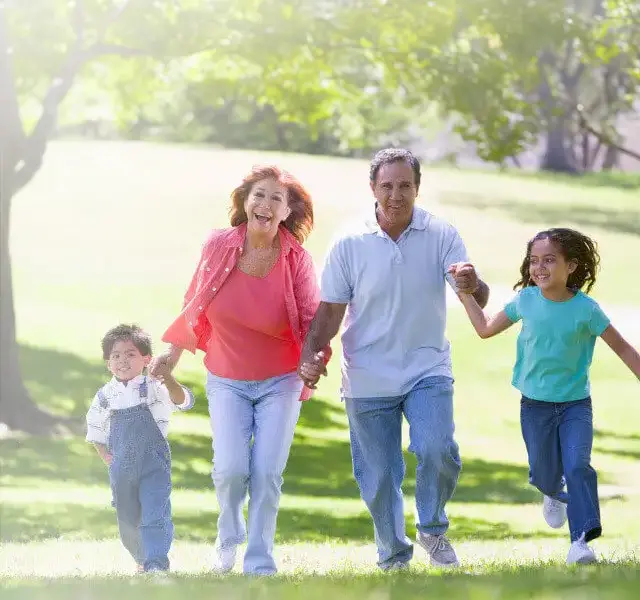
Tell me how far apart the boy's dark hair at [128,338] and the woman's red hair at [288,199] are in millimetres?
721

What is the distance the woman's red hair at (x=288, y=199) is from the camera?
7512mm

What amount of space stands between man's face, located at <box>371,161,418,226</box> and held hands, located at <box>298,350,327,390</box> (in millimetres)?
692

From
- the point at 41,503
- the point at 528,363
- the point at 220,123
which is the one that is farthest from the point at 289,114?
the point at 220,123

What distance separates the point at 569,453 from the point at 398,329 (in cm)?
108

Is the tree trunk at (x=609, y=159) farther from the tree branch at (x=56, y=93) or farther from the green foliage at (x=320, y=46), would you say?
the tree branch at (x=56, y=93)

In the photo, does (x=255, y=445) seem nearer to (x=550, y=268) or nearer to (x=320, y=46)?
(x=550, y=268)

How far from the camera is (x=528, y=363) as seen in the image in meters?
7.52

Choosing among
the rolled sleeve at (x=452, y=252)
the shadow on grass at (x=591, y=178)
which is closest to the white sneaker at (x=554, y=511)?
the rolled sleeve at (x=452, y=252)

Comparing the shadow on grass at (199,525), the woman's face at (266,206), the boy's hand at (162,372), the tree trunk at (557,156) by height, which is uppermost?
the tree trunk at (557,156)

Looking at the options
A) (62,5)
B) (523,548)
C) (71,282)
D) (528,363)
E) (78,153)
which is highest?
(78,153)

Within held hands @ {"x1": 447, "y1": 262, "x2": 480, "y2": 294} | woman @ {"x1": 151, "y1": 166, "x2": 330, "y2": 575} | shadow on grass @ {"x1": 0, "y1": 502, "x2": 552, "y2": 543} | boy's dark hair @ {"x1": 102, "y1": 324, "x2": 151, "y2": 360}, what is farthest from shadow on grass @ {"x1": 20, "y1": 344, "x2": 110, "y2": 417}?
held hands @ {"x1": 447, "y1": 262, "x2": 480, "y2": 294}

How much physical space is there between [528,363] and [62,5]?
430 inches

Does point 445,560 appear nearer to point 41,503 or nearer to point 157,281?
point 41,503

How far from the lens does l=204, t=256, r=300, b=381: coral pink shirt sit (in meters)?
7.38
